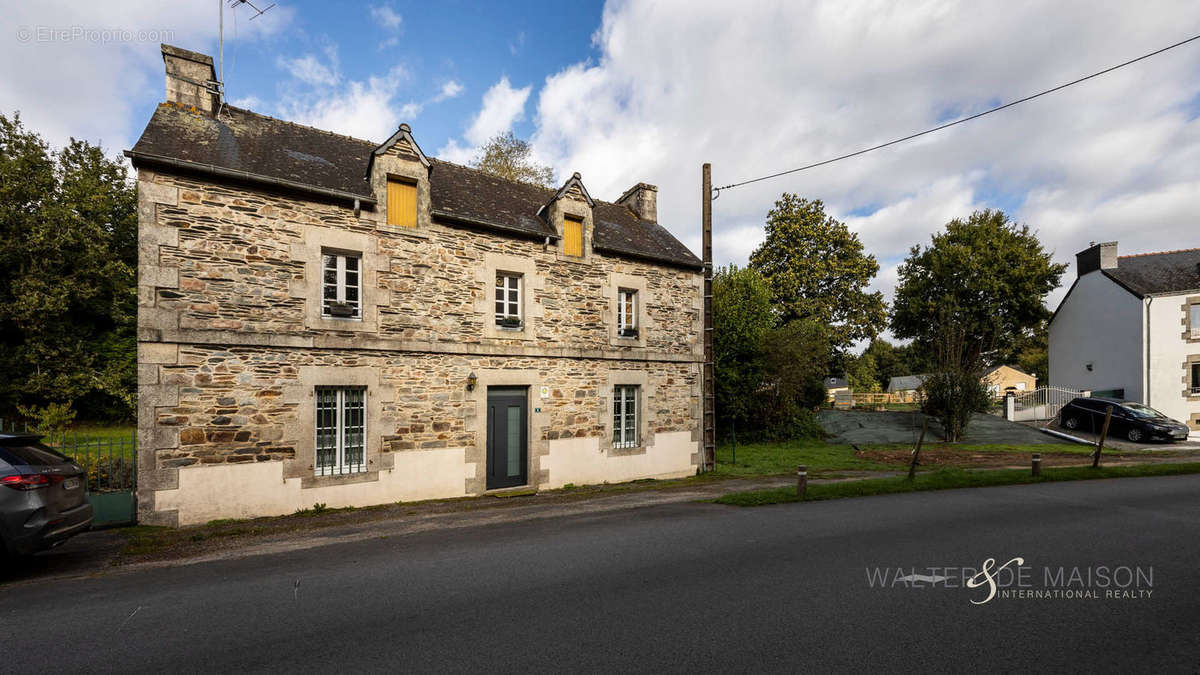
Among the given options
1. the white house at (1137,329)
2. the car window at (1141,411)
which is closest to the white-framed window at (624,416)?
the car window at (1141,411)

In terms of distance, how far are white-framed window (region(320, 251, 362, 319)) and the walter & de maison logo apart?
975 centimetres

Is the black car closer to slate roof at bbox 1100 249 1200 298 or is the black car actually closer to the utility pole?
slate roof at bbox 1100 249 1200 298

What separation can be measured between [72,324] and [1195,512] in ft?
125

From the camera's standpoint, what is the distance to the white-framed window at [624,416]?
13.8 meters

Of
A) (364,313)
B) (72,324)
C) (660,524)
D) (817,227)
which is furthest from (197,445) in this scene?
(817,227)

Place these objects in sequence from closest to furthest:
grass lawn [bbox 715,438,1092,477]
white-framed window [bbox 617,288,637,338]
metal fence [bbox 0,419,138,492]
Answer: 1. metal fence [bbox 0,419,138,492]
2. white-framed window [bbox 617,288,637,338]
3. grass lawn [bbox 715,438,1092,477]

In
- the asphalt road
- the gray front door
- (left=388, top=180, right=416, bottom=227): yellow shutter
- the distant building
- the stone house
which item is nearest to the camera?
the asphalt road

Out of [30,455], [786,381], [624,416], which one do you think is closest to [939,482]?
[624,416]

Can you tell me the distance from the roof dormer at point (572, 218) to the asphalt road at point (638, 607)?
7.50 metres

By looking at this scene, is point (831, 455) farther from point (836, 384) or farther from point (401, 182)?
point (836, 384)

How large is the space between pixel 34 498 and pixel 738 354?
20.9 meters

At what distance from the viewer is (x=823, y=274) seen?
32500mm

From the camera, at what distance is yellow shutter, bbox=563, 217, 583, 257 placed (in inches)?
515

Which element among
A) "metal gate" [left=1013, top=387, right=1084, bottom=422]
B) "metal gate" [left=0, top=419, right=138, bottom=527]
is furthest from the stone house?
"metal gate" [left=1013, top=387, right=1084, bottom=422]
